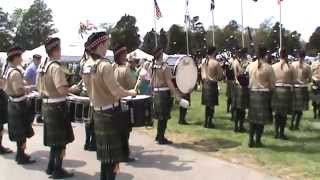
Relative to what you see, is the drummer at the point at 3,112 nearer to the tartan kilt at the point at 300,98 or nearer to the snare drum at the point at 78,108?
the snare drum at the point at 78,108

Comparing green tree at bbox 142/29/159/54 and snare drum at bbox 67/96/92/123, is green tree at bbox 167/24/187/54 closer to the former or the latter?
green tree at bbox 142/29/159/54

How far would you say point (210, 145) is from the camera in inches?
396

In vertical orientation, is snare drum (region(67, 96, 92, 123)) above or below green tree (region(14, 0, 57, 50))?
below

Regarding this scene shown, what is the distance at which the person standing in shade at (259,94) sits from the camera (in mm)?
9453

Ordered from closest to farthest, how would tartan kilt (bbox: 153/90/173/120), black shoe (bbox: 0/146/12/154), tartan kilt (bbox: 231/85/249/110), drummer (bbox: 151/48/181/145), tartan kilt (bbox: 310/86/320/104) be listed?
1. black shoe (bbox: 0/146/12/154)
2. drummer (bbox: 151/48/181/145)
3. tartan kilt (bbox: 153/90/173/120)
4. tartan kilt (bbox: 231/85/249/110)
5. tartan kilt (bbox: 310/86/320/104)

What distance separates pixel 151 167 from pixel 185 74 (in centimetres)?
272

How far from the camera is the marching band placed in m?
6.33

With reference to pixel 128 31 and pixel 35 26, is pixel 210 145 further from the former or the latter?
pixel 35 26

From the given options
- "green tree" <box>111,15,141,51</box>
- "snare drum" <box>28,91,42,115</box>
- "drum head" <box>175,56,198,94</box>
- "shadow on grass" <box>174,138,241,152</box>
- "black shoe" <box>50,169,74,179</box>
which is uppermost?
"green tree" <box>111,15,141,51</box>

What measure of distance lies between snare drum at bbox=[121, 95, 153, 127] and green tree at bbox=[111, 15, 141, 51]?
64247 millimetres

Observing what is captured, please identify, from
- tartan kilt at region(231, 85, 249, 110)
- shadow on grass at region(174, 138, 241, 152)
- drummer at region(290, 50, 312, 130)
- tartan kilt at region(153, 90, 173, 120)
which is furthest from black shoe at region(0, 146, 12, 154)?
drummer at region(290, 50, 312, 130)

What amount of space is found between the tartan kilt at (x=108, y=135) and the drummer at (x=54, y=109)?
3.91 ft

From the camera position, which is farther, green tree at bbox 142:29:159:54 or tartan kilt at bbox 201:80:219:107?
green tree at bbox 142:29:159:54

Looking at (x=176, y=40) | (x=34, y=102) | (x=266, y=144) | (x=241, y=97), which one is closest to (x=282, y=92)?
(x=241, y=97)
